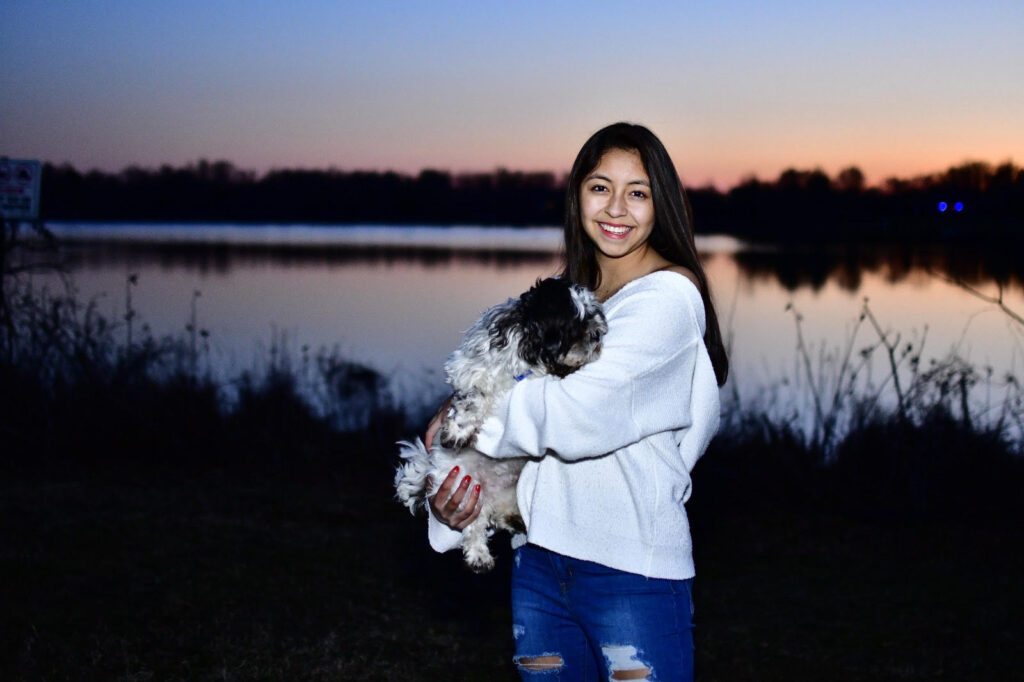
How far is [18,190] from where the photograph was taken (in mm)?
9969

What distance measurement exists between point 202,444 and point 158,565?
2.95 m

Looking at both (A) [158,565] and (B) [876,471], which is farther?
(B) [876,471]

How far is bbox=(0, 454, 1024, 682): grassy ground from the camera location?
536 cm

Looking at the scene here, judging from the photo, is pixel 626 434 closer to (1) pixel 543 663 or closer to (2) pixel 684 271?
(2) pixel 684 271

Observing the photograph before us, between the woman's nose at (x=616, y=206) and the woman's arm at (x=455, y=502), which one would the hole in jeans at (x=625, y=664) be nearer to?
the woman's arm at (x=455, y=502)

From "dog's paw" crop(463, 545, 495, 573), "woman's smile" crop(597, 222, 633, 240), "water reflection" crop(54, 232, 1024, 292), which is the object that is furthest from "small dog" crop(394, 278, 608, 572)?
"water reflection" crop(54, 232, 1024, 292)

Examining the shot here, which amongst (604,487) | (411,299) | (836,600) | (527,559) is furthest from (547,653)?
(411,299)

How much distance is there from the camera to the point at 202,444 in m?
9.46

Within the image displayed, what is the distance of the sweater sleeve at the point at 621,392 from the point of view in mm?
2314

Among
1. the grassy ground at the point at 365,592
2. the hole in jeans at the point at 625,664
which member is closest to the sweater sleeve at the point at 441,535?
the hole in jeans at the point at 625,664

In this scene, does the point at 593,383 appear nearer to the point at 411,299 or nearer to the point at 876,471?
the point at 876,471

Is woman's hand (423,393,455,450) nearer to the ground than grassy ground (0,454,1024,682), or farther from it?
farther from it

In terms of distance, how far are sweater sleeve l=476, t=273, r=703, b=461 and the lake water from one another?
7984 millimetres

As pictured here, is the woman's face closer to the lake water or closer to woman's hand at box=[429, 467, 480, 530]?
woman's hand at box=[429, 467, 480, 530]
